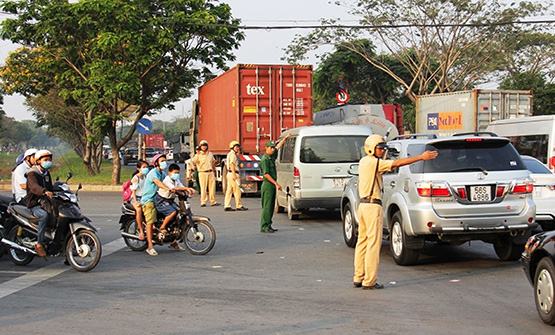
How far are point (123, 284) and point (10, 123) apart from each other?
383ft

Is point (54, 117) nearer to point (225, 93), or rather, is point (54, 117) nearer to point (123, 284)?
point (225, 93)

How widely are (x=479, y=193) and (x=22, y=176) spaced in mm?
6392

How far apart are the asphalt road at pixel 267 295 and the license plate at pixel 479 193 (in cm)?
95

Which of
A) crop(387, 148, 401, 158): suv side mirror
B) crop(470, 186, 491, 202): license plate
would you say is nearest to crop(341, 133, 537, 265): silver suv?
crop(470, 186, 491, 202): license plate

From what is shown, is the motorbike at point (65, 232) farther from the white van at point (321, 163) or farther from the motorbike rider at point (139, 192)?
the white van at point (321, 163)

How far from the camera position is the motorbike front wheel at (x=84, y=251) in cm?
959

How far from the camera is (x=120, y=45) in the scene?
86.3ft

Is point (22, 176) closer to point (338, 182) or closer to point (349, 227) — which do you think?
point (349, 227)

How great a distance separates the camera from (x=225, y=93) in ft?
73.6

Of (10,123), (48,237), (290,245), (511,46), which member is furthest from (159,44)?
(10,123)

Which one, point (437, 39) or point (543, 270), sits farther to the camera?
point (437, 39)

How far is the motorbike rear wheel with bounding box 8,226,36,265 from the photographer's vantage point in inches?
399

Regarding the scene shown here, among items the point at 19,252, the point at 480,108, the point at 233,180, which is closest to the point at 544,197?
the point at 19,252

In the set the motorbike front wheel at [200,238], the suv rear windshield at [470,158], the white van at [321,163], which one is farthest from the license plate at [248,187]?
the suv rear windshield at [470,158]
